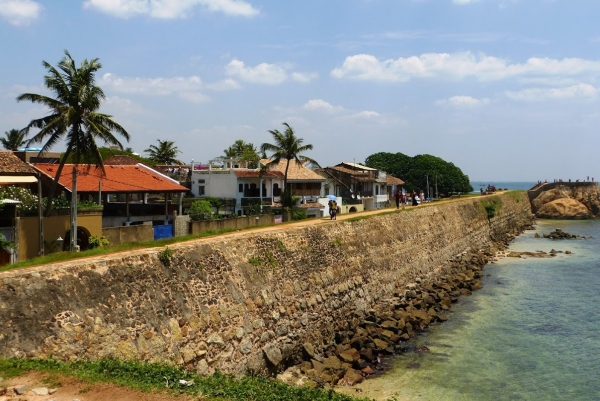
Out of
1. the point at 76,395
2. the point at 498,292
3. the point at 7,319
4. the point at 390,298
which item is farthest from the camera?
the point at 498,292

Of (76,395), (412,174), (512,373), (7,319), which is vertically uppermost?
(412,174)

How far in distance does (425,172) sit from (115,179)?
76.7 metres

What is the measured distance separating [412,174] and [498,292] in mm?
65456

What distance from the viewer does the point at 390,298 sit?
34812 millimetres

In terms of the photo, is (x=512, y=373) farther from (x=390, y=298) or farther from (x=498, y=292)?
(x=498, y=292)

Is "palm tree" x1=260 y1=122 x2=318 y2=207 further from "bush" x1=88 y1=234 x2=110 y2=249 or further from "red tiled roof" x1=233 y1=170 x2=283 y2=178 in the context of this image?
"bush" x1=88 y1=234 x2=110 y2=249

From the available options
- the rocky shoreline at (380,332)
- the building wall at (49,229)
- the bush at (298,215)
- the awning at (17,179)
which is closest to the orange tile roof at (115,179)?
the awning at (17,179)

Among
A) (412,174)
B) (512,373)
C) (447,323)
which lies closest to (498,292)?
(447,323)

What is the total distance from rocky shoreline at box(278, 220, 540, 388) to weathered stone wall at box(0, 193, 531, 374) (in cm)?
68

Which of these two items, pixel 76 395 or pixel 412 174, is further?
pixel 412 174

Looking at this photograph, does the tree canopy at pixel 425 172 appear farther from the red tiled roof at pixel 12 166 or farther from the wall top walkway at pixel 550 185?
the red tiled roof at pixel 12 166

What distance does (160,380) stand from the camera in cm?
1391

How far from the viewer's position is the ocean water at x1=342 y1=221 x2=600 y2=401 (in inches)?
872

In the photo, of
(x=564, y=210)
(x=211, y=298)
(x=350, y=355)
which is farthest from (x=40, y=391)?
(x=564, y=210)
